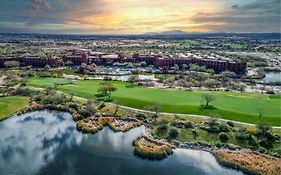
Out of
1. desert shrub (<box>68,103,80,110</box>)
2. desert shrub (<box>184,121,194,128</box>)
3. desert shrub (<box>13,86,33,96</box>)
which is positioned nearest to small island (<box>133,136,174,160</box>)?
desert shrub (<box>184,121,194,128</box>)

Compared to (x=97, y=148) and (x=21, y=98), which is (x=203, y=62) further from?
(x=97, y=148)

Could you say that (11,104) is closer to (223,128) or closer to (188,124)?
(188,124)

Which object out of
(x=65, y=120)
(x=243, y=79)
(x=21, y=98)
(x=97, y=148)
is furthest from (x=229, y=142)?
(x=243, y=79)

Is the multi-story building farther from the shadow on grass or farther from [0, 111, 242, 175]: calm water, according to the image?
the shadow on grass

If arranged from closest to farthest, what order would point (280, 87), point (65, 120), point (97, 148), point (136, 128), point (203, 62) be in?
1. point (97, 148)
2. point (136, 128)
3. point (65, 120)
4. point (280, 87)
5. point (203, 62)

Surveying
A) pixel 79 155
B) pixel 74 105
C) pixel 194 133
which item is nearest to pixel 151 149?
pixel 194 133

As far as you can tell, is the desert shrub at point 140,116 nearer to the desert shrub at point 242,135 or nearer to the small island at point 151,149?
the small island at point 151,149
